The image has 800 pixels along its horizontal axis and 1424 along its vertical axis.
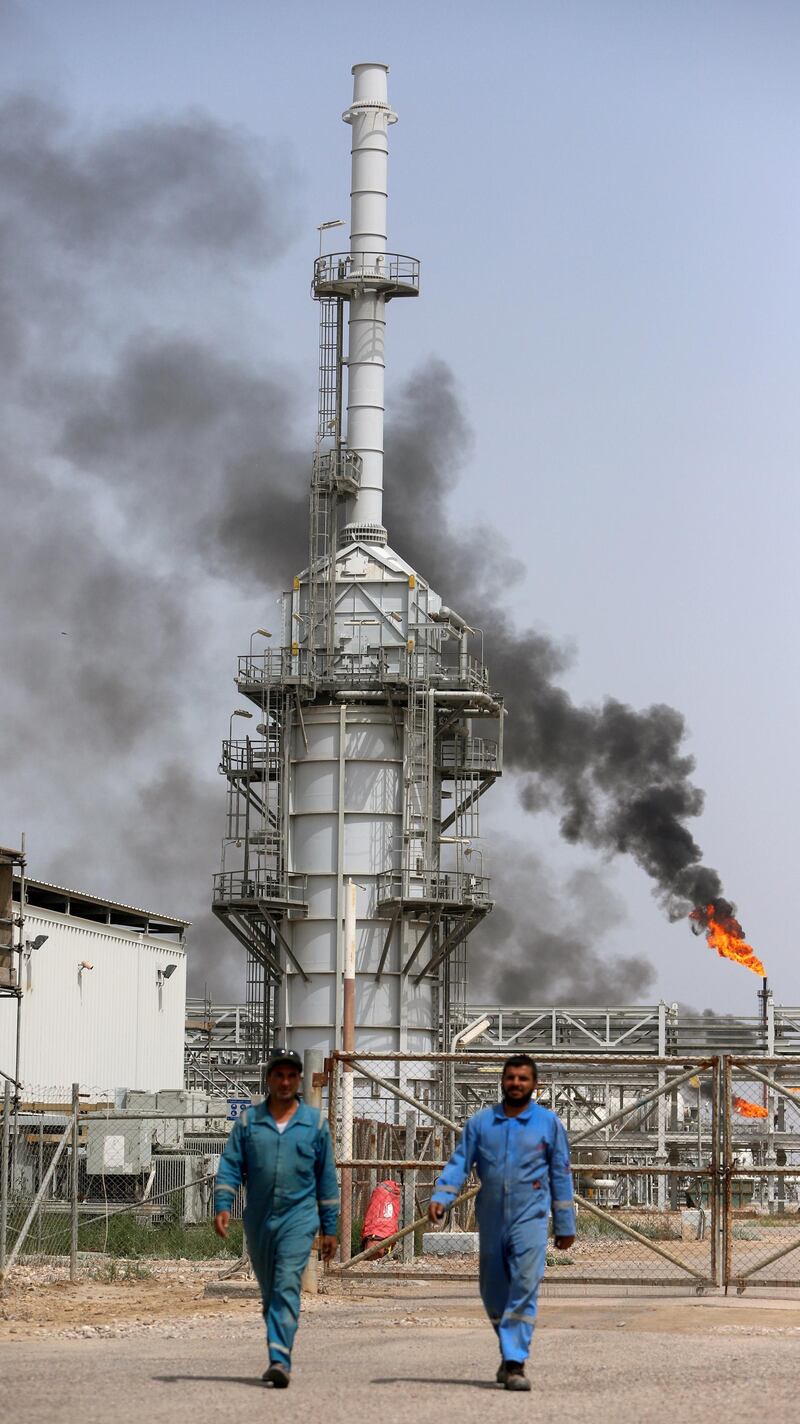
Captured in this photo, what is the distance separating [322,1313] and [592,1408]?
6488mm

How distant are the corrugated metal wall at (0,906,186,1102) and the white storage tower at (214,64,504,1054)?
2.56 m

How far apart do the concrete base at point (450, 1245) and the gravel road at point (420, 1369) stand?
274 inches

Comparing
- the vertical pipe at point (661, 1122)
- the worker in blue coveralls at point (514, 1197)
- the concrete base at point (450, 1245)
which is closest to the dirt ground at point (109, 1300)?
the concrete base at point (450, 1245)

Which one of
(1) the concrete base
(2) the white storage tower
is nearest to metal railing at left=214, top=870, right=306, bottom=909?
(2) the white storage tower

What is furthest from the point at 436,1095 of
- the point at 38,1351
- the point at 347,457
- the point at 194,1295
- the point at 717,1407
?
the point at 717,1407

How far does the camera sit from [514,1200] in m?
11.5

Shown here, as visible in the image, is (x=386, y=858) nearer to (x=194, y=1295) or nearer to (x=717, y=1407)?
(x=194, y=1295)

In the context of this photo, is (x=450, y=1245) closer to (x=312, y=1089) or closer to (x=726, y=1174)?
(x=312, y=1089)

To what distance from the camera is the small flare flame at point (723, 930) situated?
5888 cm

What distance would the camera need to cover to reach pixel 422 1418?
32.7ft

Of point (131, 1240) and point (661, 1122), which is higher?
point (661, 1122)

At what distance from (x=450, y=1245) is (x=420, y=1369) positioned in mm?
11885

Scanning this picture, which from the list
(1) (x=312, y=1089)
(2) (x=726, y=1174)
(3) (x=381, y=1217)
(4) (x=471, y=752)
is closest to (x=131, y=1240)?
(3) (x=381, y=1217)

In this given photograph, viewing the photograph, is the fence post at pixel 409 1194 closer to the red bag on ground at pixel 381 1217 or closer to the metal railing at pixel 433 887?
the red bag on ground at pixel 381 1217
